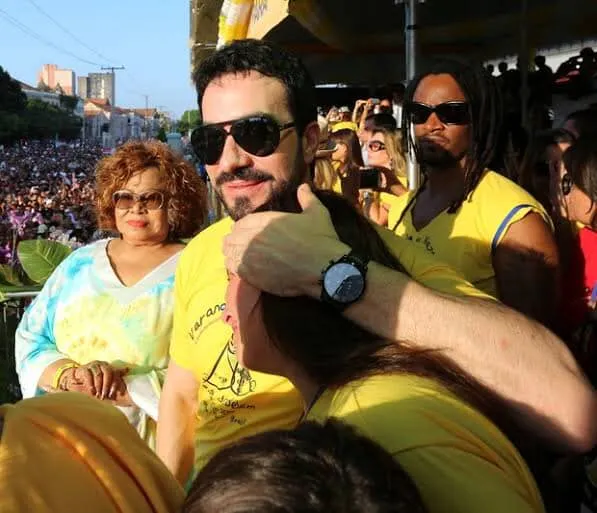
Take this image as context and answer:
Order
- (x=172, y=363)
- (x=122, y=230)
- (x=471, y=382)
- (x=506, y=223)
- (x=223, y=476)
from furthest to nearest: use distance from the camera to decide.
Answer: (x=122, y=230), (x=506, y=223), (x=172, y=363), (x=471, y=382), (x=223, y=476)

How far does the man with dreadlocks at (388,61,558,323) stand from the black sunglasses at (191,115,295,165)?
77 centimetres

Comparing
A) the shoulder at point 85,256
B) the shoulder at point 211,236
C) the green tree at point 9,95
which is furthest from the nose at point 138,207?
the green tree at point 9,95

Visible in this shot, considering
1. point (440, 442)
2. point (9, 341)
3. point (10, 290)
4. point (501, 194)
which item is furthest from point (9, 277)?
point (440, 442)

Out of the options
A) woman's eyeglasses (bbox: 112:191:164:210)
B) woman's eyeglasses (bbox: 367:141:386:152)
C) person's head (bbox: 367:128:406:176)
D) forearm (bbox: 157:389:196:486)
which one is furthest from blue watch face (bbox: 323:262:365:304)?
woman's eyeglasses (bbox: 367:141:386:152)

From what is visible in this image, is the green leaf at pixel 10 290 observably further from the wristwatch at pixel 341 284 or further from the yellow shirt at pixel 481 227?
the wristwatch at pixel 341 284

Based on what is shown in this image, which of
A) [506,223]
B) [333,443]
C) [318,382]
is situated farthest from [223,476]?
[506,223]

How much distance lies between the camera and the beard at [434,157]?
102 inches

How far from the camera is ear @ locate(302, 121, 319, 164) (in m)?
1.96

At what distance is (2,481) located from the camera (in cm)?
95

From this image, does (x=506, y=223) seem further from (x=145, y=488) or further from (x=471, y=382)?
(x=145, y=488)

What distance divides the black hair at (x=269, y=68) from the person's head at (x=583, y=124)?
4.63 ft

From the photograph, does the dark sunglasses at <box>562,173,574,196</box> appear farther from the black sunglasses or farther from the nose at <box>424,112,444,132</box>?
the black sunglasses

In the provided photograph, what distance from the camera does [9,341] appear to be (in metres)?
5.09

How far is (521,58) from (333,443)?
681cm
